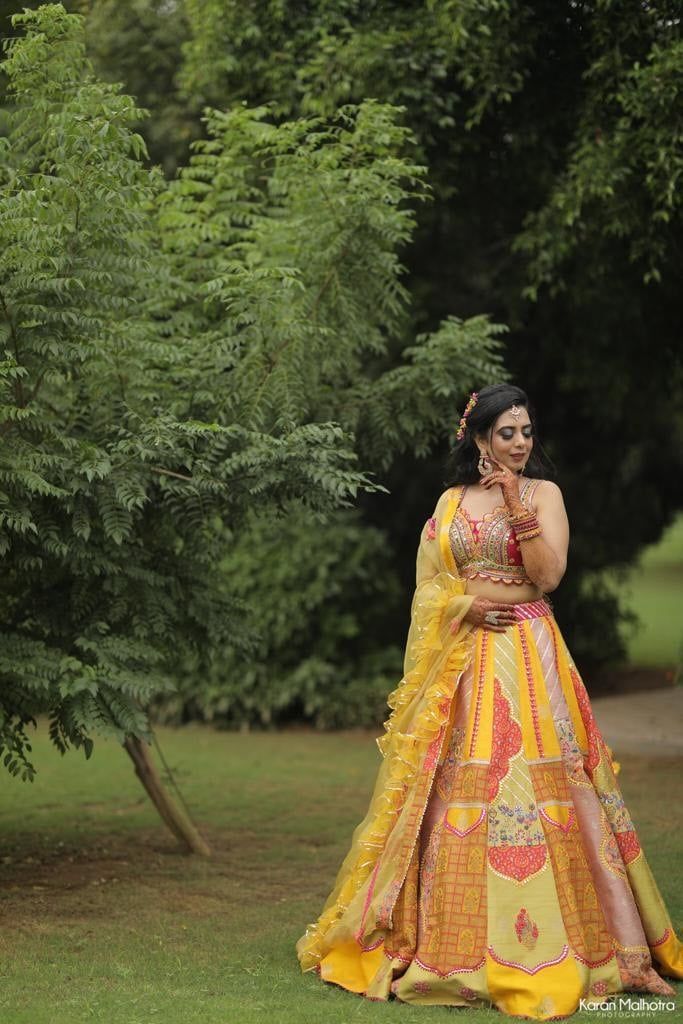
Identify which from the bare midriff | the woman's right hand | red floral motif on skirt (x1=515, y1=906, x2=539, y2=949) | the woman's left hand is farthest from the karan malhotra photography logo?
the woman's left hand

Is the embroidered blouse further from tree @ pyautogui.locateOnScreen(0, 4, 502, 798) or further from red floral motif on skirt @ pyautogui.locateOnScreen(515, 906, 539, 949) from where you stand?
red floral motif on skirt @ pyautogui.locateOnScreen(515, 906, 539, 949)

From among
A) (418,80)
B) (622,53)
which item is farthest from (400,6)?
(622,53)

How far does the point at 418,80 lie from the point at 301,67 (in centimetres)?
84

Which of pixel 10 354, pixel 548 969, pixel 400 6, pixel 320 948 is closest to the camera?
pixel 548 969

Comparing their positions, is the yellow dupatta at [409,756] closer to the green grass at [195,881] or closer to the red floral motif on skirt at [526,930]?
the green grass at [195,881]

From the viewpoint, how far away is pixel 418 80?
29.9 ft

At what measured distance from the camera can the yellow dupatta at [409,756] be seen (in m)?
5.01

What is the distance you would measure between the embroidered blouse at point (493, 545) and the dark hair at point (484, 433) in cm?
18

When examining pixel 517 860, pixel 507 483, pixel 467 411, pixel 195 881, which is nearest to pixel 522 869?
pixel 517 860

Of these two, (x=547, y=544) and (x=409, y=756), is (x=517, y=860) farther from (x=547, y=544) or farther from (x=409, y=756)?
(x=547, y=544)

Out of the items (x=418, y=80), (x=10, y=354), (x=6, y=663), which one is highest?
(x=418, y=80)

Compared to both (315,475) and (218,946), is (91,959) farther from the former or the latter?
(315,475)

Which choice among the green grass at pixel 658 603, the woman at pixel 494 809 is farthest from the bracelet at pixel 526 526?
the green grass at pixel 658 603

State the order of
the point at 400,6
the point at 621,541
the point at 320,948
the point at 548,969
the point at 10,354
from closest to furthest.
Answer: the point at 548,969 → the point at 320,948 → the point at 10,354 → the point at 400,6 → the point at 621,541
